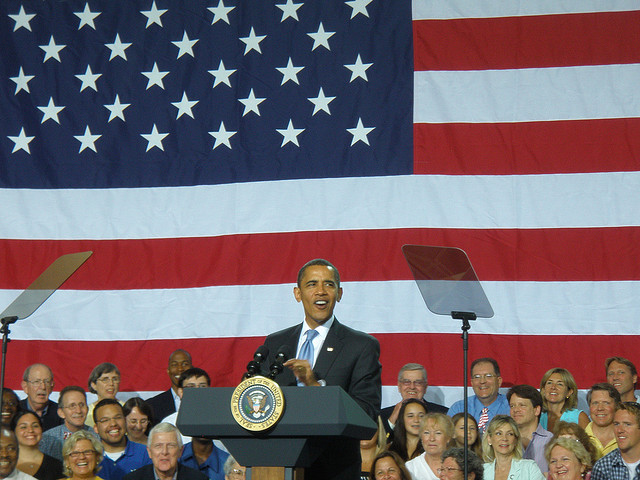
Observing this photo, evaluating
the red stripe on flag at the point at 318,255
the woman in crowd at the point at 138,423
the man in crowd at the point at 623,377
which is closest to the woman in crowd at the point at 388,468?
the woman in crowd at the point at 138,423

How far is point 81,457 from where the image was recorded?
468cm

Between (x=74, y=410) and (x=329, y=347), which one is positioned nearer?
(x=329, y=347)

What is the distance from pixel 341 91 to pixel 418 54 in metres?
0.66

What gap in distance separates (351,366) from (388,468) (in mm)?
1767

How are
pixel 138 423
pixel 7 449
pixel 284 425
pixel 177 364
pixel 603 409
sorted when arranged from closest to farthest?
1. pixel 284 425
2. pixel 7 449
3. pixel 603 409
4. pixel 138 423
5. pixel 177 364

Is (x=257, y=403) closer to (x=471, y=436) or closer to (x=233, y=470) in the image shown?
(x=233, y=470)

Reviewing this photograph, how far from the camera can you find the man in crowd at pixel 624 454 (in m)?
4.42

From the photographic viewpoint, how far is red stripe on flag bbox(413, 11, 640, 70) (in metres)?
6.71

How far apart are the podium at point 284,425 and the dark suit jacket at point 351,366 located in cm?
75

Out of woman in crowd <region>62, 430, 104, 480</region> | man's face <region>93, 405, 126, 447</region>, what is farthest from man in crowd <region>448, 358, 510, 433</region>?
woman in crowd <region>62, 430, 104, 480</region>

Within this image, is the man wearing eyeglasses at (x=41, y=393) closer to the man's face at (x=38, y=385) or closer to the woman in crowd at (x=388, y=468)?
the man's face at (x=38, y=385)

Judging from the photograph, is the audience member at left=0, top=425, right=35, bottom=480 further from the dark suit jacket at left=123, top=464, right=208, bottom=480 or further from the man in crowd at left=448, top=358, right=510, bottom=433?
the man in crowd at left=448, top=358, right=510, bottom=433

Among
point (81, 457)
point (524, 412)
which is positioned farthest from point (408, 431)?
point (81, 457)

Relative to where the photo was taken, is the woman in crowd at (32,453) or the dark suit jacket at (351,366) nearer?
the dark suit jacket at (351,366)
